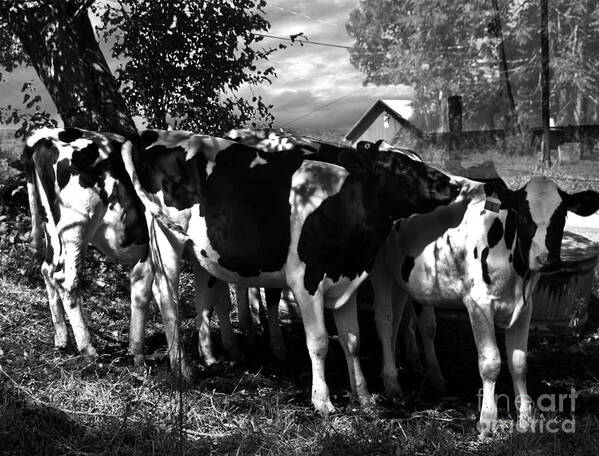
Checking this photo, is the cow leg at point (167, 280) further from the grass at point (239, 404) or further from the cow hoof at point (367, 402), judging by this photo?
the cow hoof at point (367, 402)

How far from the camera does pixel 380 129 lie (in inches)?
1825

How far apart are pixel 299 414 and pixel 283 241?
58.9 inches

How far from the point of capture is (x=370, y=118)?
46812 millimetres

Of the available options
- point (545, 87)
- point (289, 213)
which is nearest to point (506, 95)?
point (545, 87)

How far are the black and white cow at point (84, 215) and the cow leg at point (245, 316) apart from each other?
1.48 metres

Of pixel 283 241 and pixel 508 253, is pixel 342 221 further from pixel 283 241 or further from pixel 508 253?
pixel 508 253

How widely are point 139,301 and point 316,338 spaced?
1.89 meters

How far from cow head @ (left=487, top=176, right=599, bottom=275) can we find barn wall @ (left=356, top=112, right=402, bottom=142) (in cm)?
3816

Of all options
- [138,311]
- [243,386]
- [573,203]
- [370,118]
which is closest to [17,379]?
[138,311]

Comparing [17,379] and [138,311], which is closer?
[17,379]

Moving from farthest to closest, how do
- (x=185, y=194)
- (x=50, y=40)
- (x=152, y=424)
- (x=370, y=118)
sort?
(x=370, y=118)
(x=50, y=40)
(x=185, y=194)
(x=152, y=424)

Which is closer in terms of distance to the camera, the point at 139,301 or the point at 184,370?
the point at 184,370

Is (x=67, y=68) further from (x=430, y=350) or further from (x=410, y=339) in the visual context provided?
(x=430, y=350)

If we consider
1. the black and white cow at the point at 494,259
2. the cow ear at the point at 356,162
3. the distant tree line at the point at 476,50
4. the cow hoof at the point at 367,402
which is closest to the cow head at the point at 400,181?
the cow ear at the point at 356,162
